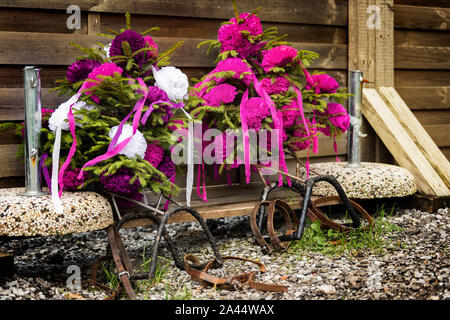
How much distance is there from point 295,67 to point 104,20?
1158 millimetres

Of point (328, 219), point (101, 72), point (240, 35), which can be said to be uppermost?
point (240, 35)

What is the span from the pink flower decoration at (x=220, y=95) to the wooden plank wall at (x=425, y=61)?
1893 millimetres

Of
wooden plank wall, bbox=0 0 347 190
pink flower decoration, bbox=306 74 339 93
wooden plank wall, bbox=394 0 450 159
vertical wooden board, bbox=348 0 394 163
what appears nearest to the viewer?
wooden plank wall, bbox=0 0 347 190

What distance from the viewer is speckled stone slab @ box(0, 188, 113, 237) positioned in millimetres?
2078

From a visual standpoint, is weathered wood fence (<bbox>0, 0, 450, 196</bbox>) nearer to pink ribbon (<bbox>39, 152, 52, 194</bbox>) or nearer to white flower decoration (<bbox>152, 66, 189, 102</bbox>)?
pink ribbon (<bbox>39, 152, 52, 194</bbox>)

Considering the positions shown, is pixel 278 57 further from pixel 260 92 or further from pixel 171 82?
pixel 171 82

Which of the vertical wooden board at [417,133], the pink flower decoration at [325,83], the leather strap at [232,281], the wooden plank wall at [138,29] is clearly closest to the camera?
the leather strap at [232,281]

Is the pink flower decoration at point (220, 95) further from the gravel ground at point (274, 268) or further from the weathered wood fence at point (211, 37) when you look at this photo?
the gravel ground at point (274, 268)

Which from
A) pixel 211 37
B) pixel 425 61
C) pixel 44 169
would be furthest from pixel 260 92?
pixel 425 61

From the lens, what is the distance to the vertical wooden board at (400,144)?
344cm

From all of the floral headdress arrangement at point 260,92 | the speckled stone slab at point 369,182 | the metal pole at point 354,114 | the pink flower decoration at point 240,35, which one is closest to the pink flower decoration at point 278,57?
the floral headdress arrangement at point 260,92

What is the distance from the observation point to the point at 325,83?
2996 millimetres

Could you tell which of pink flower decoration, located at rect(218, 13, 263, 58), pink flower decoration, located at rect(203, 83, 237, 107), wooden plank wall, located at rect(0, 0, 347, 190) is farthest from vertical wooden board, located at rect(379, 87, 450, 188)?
pink flower decoration, located at rect(203, 83, 237, 107)

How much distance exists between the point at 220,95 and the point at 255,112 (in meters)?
0.22
